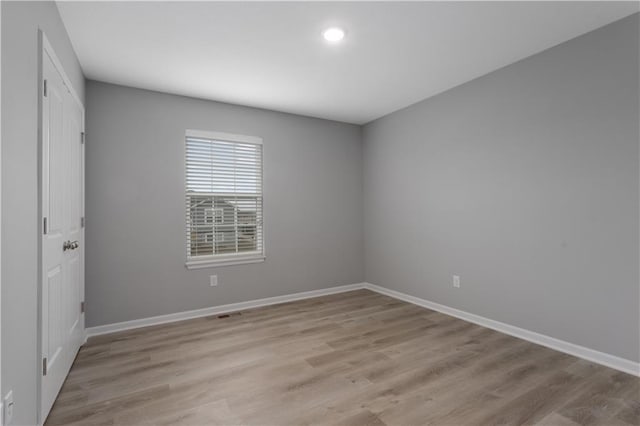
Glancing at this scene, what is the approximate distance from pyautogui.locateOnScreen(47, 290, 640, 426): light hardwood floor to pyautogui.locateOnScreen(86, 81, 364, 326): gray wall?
21.4 inches

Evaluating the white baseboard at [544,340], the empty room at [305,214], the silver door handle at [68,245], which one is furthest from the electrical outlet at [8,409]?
the white baseboard at [544,340]

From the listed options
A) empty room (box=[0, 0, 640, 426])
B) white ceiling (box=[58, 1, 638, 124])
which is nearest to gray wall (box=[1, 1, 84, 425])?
empty room (box=[0, 0, 640, 426])

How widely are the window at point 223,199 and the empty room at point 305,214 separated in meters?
0.03

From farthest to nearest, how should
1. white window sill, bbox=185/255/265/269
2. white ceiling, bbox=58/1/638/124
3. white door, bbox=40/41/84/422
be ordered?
1. white window sill, bbox=185/255/265/269
2. white ceiling, bbox=58/1/638/124
3. white door, bbox=40/41/84/422

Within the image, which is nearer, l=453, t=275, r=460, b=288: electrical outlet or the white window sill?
l=453, t=275, r=460, b=288: electrical outlet

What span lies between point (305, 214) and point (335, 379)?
2.56m

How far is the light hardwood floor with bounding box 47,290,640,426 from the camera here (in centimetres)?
187

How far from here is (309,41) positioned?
8.44 feet

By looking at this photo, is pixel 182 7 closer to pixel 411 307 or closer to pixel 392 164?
pixel 392 164

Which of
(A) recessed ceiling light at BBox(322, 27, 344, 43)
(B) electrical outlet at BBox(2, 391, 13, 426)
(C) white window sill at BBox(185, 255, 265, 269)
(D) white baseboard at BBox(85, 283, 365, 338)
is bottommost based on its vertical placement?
(D) white baseboard at BBox(85, 283, 365, 338)

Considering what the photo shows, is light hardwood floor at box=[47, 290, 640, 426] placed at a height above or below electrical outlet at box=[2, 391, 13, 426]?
below

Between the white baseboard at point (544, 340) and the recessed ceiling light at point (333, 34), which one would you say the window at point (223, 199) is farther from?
the white baseboard at point (544, 340)

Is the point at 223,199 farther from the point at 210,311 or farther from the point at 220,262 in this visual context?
the point at 210,311

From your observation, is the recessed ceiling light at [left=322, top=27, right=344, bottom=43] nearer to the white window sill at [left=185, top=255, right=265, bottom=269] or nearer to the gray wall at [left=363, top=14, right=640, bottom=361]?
the gray wall at [left=363, top=14, right=640, bottom=361]
